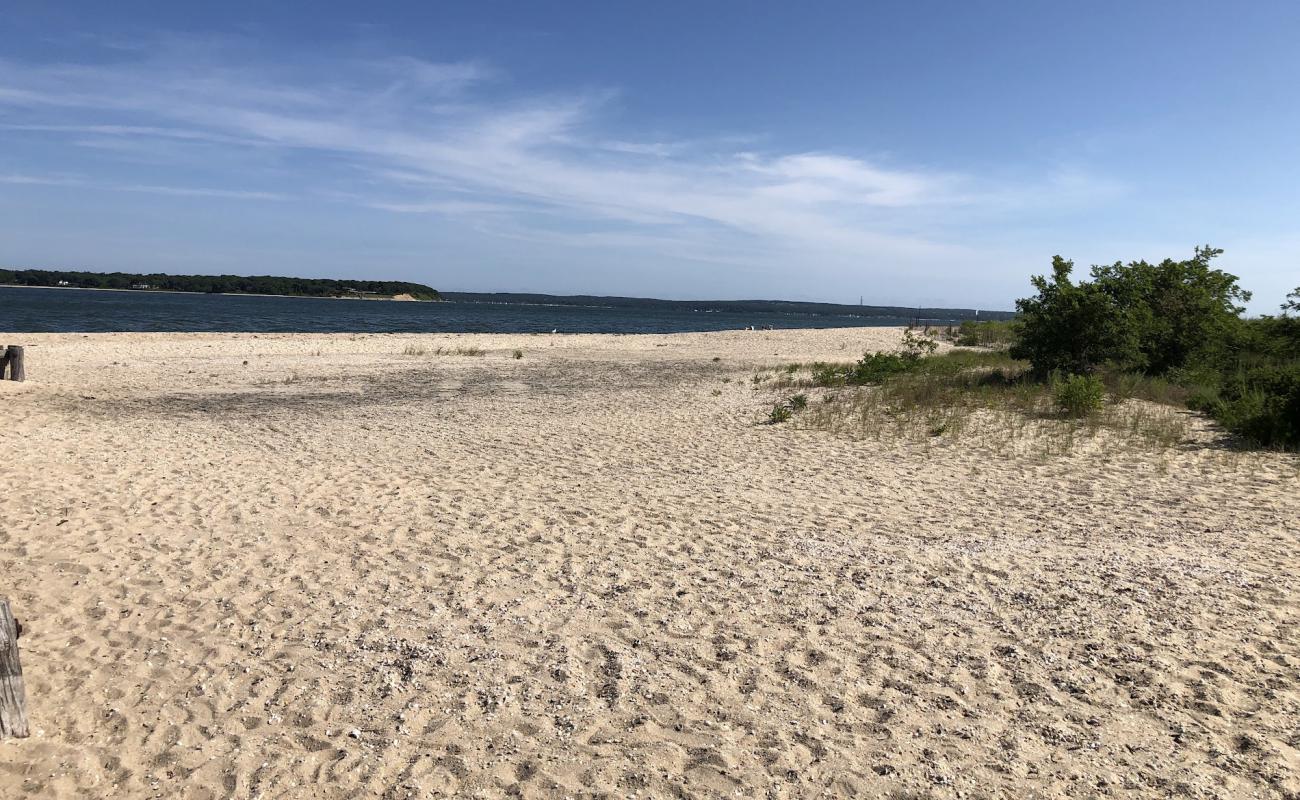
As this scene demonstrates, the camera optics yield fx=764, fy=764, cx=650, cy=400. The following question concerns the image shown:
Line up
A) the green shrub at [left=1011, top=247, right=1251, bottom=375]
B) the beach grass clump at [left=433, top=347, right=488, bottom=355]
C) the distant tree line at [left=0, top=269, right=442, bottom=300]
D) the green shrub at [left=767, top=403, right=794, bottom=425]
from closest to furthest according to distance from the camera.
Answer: the green shrub at [left=767, top=403, right=794, bottom=425], the green shrub at [left=1011, top=247, right=1251, bottom=375], the beach grass clump at [left=433, top=347, right=488, bottom=355], the distant tree line at [left=0, top=269, right=442, bottom=300]

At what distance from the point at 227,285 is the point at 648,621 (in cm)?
16453

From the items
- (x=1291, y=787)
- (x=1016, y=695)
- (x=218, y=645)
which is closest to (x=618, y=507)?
(x=218, y=645)

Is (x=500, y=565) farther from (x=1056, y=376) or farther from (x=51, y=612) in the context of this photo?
(x=1056, y=376)

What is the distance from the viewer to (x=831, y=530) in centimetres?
666

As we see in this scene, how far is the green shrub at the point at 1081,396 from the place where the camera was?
1184cm

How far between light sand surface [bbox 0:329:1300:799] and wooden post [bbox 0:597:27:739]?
134 mm

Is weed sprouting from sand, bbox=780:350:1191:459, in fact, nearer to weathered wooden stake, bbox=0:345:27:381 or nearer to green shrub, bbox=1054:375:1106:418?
green shrub, bbox=1054:375:1106:418

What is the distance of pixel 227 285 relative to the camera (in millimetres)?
146250

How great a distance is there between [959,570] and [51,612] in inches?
242

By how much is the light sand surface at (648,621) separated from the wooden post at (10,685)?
0.13 m

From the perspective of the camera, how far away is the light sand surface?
3.38 meters

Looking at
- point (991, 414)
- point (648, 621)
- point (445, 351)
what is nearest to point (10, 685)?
point (648, 621)

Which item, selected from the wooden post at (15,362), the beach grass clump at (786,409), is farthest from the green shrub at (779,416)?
the wooden post at (15,362)

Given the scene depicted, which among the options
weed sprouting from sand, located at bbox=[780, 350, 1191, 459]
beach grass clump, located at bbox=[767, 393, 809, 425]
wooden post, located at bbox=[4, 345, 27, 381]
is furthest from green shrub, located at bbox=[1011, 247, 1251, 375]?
wooden post, located at bbox=[4, 345, 27, 381]
